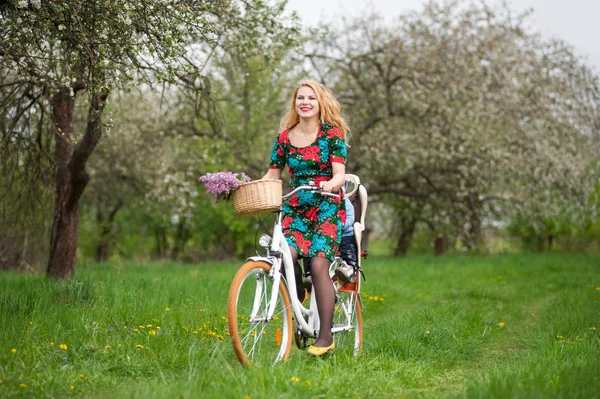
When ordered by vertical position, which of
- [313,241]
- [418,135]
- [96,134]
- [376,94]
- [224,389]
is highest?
[376,94]

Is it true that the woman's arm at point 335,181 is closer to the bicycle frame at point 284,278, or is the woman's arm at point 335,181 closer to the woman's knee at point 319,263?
the bicycle frame at point 284,278

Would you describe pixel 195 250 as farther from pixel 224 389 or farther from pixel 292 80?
pixel 224 389

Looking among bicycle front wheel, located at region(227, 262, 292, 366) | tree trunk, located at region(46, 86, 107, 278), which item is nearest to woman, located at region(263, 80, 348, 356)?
bicycle front wheel, located at region(227, 262, 292, 366)

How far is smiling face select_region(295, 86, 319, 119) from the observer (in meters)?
4.80

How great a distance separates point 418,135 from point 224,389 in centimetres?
1244

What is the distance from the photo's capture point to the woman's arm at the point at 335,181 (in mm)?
4441

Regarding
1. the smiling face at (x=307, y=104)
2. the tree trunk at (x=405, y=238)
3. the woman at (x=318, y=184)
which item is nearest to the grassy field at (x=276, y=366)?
the woman at (x=318, y=184)

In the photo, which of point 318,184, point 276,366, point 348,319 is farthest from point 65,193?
point 276,366

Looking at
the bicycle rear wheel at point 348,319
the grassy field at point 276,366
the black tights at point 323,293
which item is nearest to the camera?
the grassy field at point 276,366

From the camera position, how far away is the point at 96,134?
26.5 ft

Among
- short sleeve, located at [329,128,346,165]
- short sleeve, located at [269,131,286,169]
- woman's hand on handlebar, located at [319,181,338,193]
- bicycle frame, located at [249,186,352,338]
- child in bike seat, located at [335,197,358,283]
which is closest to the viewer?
bicycle frame, located at [249,186,352,338]

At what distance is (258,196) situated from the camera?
163 inches

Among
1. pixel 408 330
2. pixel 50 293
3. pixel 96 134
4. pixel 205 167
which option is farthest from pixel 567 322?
pixel 205 167

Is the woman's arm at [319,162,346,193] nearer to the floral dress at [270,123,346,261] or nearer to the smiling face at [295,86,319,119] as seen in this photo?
the floral dress at [270,123,346,261]
